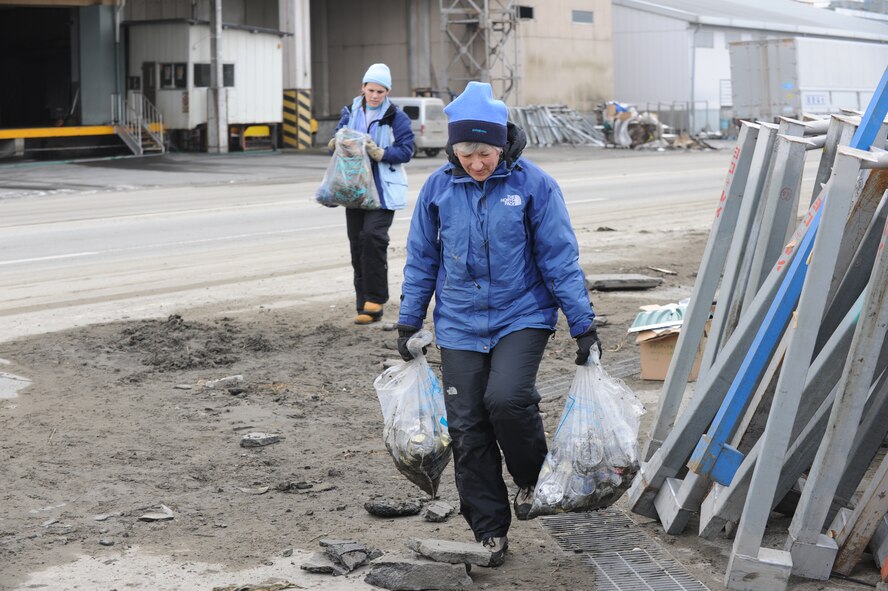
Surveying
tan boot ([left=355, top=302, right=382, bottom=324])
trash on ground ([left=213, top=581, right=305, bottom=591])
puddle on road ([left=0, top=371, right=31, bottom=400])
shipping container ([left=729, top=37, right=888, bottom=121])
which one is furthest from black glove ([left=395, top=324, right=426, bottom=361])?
shipping container ([left=729, top=37, right=888, bottom=121])

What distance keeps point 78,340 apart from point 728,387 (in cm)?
517

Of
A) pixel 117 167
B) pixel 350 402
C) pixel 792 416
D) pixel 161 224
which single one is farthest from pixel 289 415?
pixel 117 167

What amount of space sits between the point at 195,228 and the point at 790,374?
12.2 meters

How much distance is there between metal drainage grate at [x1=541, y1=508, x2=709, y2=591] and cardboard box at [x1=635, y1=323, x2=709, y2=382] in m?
2.22

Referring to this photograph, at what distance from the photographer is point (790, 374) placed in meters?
3.86

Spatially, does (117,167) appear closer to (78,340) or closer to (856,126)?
(78,340)

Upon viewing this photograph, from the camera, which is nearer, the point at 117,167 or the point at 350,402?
the point at 350,402

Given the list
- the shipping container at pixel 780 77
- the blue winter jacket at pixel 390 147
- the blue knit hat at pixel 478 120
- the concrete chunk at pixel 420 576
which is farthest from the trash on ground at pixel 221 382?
the shipping container at pixel 780 77

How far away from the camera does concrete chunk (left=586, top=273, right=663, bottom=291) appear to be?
10469 millimetres

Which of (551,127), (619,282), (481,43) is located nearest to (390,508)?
(619,282)

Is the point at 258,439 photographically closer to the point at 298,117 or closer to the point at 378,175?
the point at 378,175

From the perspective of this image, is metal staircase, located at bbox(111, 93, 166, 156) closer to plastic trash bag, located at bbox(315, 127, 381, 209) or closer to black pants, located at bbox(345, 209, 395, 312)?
black pants, located at bbox(345, 209, 395, 312)

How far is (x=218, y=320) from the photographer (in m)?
9.00

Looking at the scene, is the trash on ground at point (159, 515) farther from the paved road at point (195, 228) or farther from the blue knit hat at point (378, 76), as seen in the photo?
the paved road at point (195, 228)
